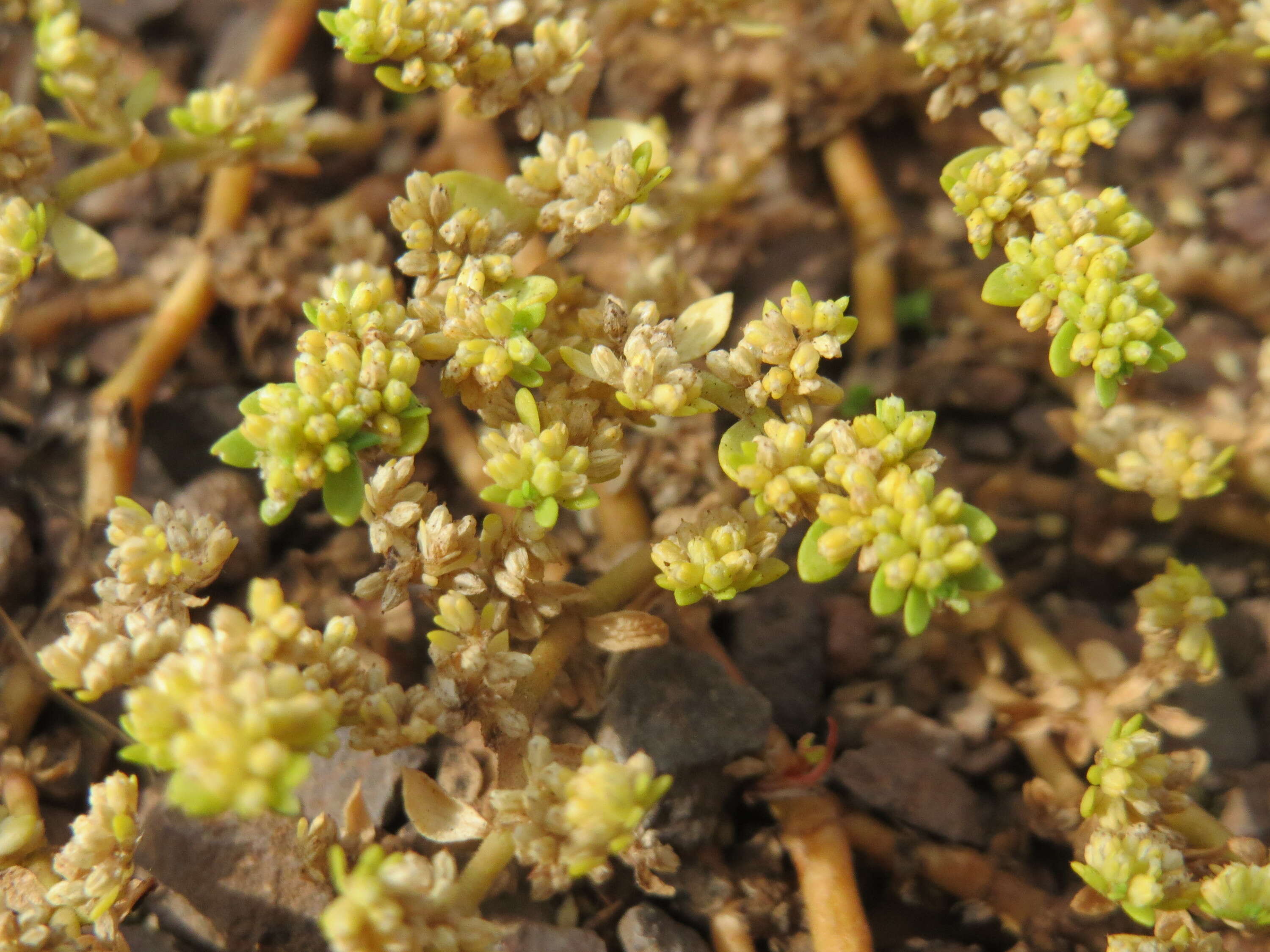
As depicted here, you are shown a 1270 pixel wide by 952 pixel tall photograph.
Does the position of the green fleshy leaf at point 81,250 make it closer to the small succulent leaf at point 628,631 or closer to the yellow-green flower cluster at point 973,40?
the small succulent leaf at point 628,631

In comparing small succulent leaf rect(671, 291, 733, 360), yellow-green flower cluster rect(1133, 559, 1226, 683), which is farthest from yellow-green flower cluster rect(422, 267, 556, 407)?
yellow-green flower cluster rect(1133, 559, 1226, 683)

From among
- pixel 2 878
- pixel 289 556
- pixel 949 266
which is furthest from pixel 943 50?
pixel 2 878

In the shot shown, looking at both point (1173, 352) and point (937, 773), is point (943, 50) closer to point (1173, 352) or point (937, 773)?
point (1173, 352)

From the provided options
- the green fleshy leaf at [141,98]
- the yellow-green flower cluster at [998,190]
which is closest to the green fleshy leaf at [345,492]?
the green fleshy leaf at [141,98]

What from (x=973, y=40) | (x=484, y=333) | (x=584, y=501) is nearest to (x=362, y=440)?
(x=484, y=333)

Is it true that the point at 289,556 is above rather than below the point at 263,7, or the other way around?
below
